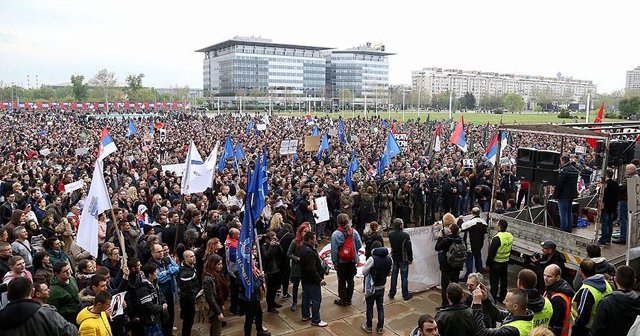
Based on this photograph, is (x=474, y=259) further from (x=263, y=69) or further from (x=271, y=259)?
(x=263, y=69)

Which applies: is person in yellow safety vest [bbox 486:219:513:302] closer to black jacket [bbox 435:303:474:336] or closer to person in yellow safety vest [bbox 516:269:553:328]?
person in yellow safety vest [bbox 516:269:553:328]

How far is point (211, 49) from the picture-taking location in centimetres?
15912

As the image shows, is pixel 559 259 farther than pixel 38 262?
Yes

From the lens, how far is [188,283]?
22.2 ft

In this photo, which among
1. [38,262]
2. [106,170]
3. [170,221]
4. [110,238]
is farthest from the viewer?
[106,170]

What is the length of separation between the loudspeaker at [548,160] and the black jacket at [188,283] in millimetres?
7415

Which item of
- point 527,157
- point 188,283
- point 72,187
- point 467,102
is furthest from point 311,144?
point 467,102

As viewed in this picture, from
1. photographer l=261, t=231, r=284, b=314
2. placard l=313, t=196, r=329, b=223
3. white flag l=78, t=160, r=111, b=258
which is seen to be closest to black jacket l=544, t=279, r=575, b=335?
photographer l=261, t=231, r=284, b=314

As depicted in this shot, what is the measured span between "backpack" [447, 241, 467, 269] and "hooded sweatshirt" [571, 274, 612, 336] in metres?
2.68

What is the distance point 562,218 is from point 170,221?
801cm

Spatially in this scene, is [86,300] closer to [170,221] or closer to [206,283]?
[206,283]

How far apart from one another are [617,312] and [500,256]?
133 inches

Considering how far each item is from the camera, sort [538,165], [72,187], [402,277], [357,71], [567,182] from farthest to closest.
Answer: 1. [357,71]
2. [72,187]
3. [538,165]
4. [567,182]
5. [402,277]

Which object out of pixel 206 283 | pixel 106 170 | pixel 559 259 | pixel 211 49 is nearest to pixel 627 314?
pixel 559 259
